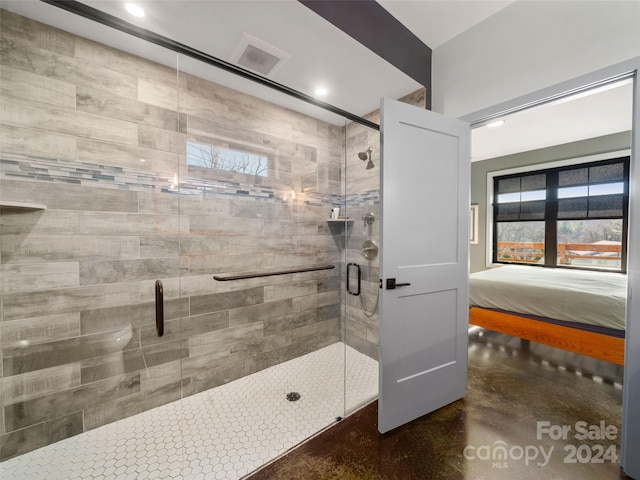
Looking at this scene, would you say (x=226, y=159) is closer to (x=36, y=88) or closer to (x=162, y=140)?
(x=162, y=140)

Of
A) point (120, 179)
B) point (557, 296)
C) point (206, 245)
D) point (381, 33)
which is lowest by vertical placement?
point (557, 296)

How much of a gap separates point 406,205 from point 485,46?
1386mm

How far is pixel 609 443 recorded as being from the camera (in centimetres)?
162

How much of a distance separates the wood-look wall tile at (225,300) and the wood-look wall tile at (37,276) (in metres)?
0.77

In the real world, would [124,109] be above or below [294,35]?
below

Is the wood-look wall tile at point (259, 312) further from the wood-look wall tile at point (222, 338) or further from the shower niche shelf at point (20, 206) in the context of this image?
the shower niche shelf at point (20, 206)

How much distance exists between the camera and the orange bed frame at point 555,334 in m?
2.21

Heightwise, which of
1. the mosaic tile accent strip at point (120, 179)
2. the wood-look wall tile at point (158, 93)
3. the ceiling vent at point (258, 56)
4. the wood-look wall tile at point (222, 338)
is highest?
the ceiling vent at point (258, 56)

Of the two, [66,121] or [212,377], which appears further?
[212,377]

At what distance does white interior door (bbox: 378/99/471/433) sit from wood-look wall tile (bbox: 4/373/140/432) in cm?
179

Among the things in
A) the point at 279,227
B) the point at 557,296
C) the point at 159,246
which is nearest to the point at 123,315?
the point at 159,246

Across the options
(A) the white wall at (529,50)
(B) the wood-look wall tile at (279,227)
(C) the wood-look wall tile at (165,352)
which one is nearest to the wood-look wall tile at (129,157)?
(B) the wood-look wall tile at (279,227)

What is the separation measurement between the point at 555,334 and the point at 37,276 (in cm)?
416

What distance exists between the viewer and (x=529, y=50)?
1697 mm
